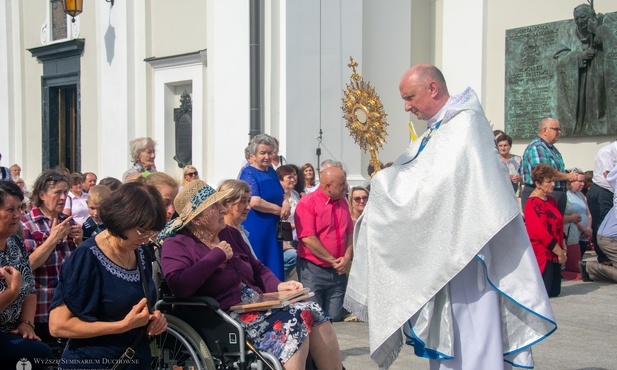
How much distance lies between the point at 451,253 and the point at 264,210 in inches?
156

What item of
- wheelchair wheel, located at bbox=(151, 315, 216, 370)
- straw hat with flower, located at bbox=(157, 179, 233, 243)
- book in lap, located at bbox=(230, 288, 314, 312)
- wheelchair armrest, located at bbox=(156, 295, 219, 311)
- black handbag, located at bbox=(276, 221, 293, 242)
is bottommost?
wheelchair wheel, located at bbox=(151, 315, 216, 370)

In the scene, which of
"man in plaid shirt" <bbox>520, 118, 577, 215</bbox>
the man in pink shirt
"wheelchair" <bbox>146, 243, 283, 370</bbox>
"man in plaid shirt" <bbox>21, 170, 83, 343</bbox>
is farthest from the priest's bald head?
"man in plaid shirt" <bbox>520, 118, 577, 215</bbox>

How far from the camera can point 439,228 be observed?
4.25 meters

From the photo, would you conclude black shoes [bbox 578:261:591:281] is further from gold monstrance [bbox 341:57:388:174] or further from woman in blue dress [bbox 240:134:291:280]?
woman in blue dress [bbox 240:134:291:280]

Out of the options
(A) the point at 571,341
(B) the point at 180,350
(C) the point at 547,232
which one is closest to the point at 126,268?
(B) the point at 180,350

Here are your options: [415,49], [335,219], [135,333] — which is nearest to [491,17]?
[415,49]

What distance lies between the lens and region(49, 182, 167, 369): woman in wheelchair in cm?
393

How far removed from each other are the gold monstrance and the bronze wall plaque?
2.17 meters

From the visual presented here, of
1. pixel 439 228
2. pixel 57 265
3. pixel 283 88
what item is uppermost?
pixel 283 88

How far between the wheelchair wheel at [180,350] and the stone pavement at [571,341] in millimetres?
A: 1891

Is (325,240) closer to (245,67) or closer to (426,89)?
(426,89)

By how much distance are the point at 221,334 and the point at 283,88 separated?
325 inches

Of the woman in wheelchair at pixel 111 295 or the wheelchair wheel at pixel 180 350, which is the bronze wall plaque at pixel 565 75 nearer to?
the wheelchair wheel at pixel 180 350

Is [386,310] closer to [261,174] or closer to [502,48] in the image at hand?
[261,174]
